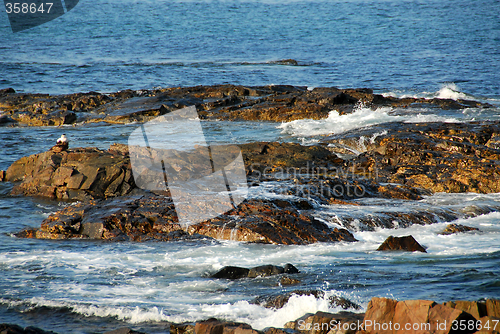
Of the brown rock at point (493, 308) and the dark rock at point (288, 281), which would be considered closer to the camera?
the brown rock at point (493, 308)

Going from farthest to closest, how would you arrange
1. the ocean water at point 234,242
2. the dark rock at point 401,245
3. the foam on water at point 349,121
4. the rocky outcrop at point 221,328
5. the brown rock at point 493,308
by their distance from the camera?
the foam on water at point 349,121 → the dark rock at point 401,245 → the ocean water at point 234,242 → the rocky outcrop at point 221,328 → the brown rock at point 493,308

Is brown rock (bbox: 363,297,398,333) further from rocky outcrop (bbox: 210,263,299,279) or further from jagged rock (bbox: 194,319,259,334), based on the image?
rocky outcrop (bbox: 210,263,299,279)

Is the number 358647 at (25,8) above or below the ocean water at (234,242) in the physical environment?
above

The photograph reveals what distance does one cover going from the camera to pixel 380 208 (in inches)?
342

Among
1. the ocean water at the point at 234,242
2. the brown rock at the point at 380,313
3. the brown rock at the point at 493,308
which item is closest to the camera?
the brown rock at the point at 493,308

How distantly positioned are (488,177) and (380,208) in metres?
3.13

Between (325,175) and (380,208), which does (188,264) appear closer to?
(380,208)

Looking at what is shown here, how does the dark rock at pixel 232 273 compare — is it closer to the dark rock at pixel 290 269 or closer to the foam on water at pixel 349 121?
the dark rock at pixel 290 269

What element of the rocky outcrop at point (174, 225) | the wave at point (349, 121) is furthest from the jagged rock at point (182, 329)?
the wave at point (349, 121)

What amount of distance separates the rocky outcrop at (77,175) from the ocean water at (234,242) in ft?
1.42

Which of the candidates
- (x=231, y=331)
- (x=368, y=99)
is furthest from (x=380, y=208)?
(x=368, y=99)

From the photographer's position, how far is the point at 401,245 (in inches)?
275

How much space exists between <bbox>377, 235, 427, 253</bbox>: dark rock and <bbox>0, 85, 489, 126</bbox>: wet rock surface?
10.8 meters

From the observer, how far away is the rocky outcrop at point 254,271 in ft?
20.1
